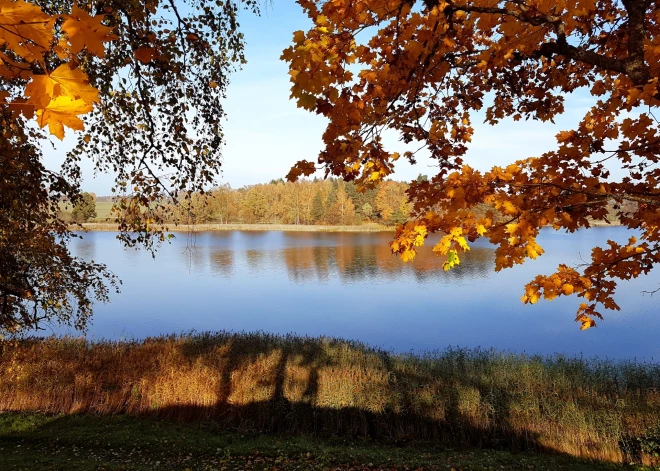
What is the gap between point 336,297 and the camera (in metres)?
22.2

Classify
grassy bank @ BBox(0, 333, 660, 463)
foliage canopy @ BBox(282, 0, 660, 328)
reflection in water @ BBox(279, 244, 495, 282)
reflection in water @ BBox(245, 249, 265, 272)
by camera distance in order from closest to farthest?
foliage canopy @ BBox(282, 0, 660, 328)
grassy bank @ BBox(0, 333, 660, 463)
reflection in water @ BBox(279, 244, 495, 282)
reflection in water @ BBox(245, 249, 265, 272)

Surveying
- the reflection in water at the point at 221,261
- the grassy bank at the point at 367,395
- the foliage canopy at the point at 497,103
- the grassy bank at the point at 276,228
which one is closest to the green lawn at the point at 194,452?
the grassy bank at the point at 367,395

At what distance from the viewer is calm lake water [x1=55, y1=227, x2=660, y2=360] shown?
15656 millimetres

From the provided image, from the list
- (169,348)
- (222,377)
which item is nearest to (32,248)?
(222,377)

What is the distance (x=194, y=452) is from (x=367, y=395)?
12.1 ft

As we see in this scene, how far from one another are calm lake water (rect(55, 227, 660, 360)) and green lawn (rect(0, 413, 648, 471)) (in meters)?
3.91

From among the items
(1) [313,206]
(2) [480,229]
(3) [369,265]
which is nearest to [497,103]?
(2) [480,229]

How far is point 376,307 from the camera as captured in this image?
20109 mm

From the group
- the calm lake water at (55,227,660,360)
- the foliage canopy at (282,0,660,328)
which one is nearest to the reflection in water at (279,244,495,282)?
the calm lake water at (55,227,660,360)

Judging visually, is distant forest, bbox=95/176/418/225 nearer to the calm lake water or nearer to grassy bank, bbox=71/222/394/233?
grassy bank, bbox=71/222/394/233

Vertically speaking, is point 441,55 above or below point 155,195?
above

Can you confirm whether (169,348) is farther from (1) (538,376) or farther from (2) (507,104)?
(2) (507,104)

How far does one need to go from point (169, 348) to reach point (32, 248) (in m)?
5.68

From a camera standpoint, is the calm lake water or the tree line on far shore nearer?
the calm lake water
